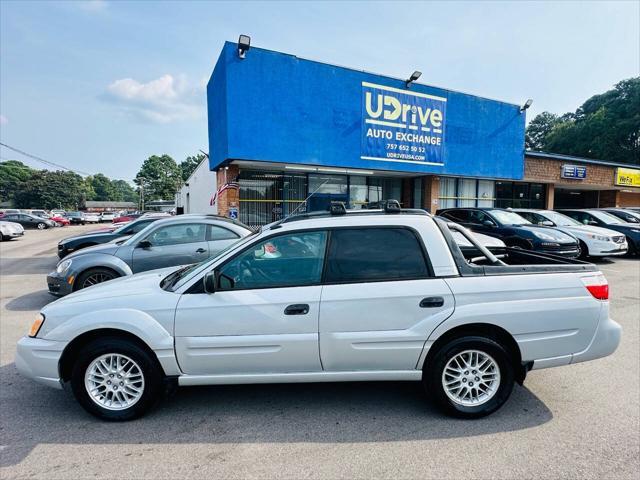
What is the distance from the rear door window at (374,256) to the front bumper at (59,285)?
5.28 meters

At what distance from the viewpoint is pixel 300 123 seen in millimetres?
13078

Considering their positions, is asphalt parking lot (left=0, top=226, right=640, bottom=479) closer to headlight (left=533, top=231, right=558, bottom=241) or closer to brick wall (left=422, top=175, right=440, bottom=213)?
headlight (left=533, top=231, right=558, bottom=241)

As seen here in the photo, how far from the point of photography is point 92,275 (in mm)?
6363

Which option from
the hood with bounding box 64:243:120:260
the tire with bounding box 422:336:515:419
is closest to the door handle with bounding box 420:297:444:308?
the tire with bounding box 422:336:515:419

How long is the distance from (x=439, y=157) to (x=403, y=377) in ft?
48.3

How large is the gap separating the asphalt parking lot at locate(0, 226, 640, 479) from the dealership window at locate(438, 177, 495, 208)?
48.0 feet

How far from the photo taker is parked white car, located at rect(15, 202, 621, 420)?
2965 millimetres

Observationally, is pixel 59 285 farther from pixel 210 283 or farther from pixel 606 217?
pixel 606 217

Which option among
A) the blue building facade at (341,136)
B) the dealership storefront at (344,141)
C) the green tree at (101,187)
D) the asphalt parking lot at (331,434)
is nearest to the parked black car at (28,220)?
the dealership storefront at (344,141)

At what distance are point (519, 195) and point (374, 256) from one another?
21.0m

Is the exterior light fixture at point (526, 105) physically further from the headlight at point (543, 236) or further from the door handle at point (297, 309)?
the door handle at point (297, 309)

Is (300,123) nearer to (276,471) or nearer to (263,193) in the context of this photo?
(263,193)

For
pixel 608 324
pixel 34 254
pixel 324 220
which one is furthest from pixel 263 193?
pixel 608 324

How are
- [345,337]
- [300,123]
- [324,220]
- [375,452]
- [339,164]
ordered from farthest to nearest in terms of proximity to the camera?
1. [339,164]
2. [300,123]
3. [324,220]
4. [345,337]
5. [375,452]
